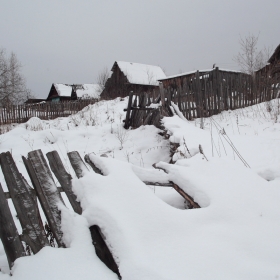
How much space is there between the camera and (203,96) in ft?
27.1

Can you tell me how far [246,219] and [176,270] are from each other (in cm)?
63

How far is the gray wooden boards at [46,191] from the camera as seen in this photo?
153 cm

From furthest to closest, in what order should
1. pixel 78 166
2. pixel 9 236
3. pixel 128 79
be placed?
1. pixel 128 79
2. pixel 78 166
3. pixel 9 236

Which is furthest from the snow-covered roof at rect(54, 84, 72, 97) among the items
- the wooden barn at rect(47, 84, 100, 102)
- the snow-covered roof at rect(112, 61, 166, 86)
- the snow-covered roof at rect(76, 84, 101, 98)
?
the snow-covered roof at rect(112, 61, 166, 86)

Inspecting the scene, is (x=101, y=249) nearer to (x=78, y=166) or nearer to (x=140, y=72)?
(x=78, y=166)

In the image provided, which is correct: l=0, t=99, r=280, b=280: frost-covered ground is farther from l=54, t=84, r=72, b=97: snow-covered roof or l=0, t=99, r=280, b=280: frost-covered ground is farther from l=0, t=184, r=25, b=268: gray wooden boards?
l=54, t=84, r=72, b=97: snow-covered roof

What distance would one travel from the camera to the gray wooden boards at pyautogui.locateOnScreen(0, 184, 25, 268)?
156 centimetres

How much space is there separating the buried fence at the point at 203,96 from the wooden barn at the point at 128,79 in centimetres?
1832

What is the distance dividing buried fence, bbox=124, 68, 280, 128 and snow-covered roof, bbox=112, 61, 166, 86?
19.0 metres

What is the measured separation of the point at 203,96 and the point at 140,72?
23485 millimetres

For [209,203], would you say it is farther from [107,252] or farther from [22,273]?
[22,273]

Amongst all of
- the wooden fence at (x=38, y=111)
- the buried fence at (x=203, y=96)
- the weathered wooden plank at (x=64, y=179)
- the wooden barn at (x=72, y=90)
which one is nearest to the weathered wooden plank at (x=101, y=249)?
the weathered wooden plank at (x=64, y=179)

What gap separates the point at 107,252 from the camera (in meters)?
1.30

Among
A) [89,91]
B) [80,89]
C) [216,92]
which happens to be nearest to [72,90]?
[80,89]
